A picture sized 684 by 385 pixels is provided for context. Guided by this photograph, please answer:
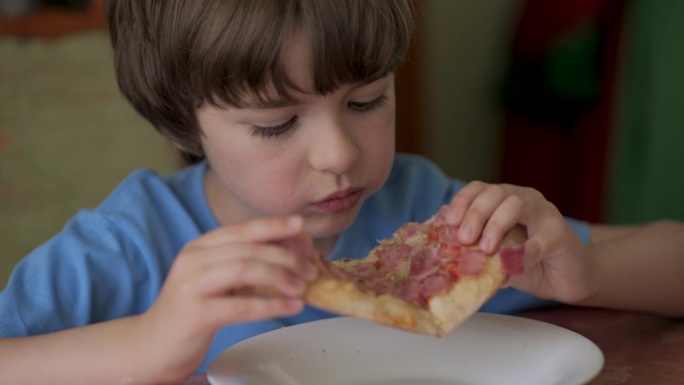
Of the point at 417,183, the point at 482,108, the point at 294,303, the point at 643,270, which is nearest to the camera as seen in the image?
the point at 294,303

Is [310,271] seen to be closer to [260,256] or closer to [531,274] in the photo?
[260,256]

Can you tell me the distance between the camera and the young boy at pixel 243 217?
3.08 feet

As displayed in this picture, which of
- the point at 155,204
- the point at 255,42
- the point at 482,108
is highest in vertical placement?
the point at 255,42

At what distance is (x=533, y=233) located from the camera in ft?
3.64

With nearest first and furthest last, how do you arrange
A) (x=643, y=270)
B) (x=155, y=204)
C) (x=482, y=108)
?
(x=643, y=270)
(x=155, y=204)
(x=482, y=108)

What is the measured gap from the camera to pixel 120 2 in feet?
4.37

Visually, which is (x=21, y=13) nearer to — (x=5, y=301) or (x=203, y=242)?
(x=5, y=301)

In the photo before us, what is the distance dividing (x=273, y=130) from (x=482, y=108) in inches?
89.0

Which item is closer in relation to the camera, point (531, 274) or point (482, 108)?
point (531, 274)

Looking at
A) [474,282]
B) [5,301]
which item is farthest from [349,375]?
[5,301]

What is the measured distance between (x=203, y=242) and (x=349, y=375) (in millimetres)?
222

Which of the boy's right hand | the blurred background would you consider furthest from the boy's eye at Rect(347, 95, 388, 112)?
the blurred background

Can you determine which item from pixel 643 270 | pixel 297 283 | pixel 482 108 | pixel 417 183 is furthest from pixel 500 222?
pixel 482 108

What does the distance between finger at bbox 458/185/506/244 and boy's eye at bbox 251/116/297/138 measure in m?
0.25
